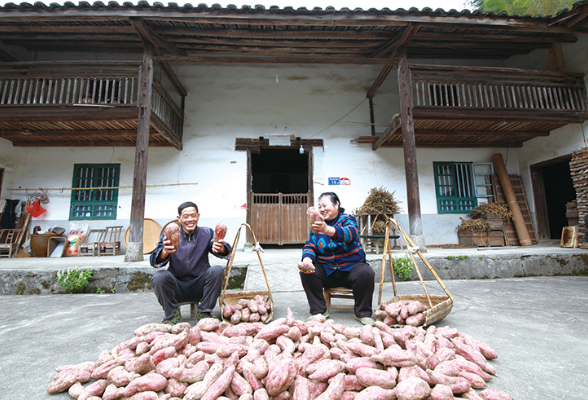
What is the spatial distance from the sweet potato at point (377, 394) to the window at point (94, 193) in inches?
301

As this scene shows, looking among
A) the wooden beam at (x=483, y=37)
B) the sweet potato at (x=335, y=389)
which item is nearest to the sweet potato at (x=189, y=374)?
the sweet potato at (x=335, y=389)

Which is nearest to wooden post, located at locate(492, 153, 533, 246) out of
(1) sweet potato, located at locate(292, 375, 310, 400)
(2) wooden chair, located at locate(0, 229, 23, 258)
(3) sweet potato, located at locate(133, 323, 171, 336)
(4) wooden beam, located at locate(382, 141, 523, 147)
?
(4) wooden beam, located at locate(382, 141, 523, 147)

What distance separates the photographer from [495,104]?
6.89 m

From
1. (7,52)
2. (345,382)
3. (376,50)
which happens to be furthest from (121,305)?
(7,52)

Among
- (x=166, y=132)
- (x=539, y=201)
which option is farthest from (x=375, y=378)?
(x=539, y=201)

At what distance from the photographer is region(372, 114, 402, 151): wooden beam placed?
21.0ft

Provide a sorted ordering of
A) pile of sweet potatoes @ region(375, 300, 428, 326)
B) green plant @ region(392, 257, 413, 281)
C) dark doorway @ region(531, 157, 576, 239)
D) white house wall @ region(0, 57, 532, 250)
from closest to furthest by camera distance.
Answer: pile of sweet potatoes @ region(375, 300, 428, 326), green plant @ region(392, 257, 413, 281), white house wall @ region(0, 57, 532, 250), dark doorway @ region(531, 157, 576, 239)

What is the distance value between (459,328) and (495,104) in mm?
6593

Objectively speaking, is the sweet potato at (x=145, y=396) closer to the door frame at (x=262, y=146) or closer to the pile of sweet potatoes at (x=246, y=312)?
the pile of sweet potatoes at (x=246, y=312)

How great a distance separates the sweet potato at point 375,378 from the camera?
1281 millimetres

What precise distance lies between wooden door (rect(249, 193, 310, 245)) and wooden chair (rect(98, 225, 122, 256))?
10.4 ft

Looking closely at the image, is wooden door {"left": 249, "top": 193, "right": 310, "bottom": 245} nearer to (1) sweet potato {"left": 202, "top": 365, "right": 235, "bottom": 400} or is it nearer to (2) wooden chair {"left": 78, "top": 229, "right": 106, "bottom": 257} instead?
(2) wooden chair {"left": 78, "top": 229, "right": 106, "bottom": 257}

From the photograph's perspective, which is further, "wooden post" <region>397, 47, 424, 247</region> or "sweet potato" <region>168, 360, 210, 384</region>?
"wooden post" <region>397, 47, 424, 247</region>

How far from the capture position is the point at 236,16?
5211mm
